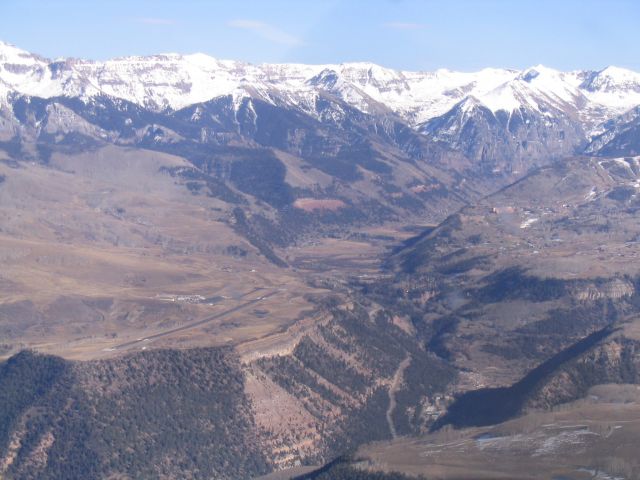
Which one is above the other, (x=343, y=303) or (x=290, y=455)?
(x=343, y=303)

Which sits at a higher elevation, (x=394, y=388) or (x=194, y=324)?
(x=194, y=324)

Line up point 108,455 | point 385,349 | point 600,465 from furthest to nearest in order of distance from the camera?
point 385,349 < point 108,455 < point 600,465

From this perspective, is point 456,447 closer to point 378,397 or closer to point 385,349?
point 378,397

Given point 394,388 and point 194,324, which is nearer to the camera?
point 394,388

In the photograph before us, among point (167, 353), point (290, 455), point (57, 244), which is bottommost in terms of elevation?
point (290, 455)

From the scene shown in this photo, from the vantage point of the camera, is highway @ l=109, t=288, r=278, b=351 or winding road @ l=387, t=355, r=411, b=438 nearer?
winding road @ l=387, t=355, r=411, b=438

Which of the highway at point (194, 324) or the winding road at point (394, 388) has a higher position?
the highway at point (194, 324)

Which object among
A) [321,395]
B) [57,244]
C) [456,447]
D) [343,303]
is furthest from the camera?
[57,244]

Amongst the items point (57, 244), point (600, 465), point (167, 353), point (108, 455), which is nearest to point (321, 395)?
point (167, 353)

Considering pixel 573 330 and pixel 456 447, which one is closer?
pixel 456 447

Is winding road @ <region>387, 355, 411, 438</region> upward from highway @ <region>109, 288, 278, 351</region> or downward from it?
downward

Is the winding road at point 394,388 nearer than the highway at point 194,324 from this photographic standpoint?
Yes
